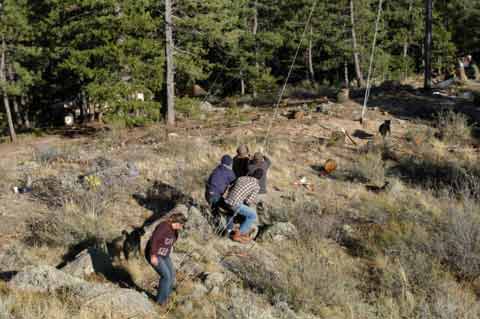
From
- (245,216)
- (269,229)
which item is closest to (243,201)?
(245,216)

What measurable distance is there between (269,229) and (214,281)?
2.10 meters

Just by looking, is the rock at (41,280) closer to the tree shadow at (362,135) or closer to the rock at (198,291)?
the rock at (198,291)

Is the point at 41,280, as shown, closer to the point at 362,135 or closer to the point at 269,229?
the point at 269,229

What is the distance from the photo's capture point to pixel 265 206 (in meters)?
10.5

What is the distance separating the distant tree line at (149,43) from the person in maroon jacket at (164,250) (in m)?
5.89

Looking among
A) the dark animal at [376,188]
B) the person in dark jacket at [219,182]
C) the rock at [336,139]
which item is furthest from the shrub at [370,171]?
the person in dark jacket at [219,182]

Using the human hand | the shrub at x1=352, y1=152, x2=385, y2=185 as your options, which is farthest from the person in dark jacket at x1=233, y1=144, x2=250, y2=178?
the shrub at x1=352, y1=152, x2=385, y2=185

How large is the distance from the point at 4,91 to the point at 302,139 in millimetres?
12354

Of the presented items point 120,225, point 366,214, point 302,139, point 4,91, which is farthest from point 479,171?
point 4,91

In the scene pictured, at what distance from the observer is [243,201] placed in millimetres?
8688

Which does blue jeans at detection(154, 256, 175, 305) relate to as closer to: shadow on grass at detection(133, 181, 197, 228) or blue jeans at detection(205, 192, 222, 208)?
blue jeans at detection(205, 192, 222, 208)

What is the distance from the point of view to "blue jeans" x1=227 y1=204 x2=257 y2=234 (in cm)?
859

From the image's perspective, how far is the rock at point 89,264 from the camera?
7102 mm

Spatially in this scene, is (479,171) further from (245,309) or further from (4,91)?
(4,91)
